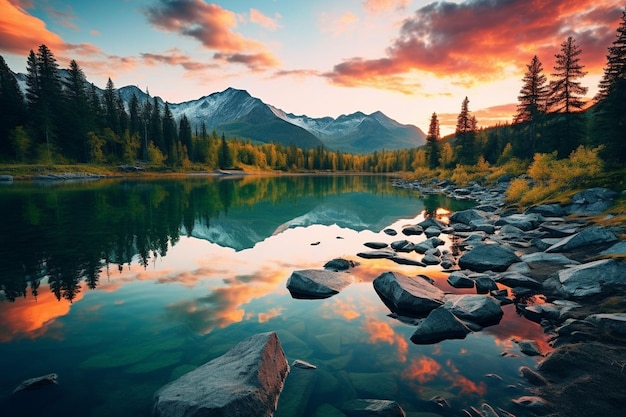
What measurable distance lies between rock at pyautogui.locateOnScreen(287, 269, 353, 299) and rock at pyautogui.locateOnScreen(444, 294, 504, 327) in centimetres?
415

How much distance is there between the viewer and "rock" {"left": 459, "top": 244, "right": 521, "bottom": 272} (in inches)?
565

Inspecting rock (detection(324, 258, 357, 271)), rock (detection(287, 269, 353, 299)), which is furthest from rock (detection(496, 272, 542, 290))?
rock (detection(324, 258, 357, 271))

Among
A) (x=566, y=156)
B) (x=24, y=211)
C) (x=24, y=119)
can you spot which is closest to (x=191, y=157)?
(x=24, y=119)

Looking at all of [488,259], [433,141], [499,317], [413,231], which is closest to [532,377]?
[499,317]

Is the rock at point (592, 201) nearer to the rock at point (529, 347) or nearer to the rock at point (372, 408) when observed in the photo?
the rock at point (529, 347)

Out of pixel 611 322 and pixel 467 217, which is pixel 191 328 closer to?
pixel 611 322

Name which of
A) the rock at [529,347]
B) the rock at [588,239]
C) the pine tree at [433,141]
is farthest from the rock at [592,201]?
the pine tree at [433,141]

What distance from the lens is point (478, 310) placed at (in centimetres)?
967

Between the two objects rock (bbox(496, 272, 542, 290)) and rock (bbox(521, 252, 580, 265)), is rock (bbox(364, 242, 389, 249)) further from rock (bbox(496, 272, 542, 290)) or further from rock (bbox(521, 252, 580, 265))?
rock (bbox(496, 272, 542, 290))

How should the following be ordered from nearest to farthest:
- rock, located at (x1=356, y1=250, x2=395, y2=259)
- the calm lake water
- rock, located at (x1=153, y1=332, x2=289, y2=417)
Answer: rock, located at (x1=153, y1=332, x2=289, y2=417) → the calm lake water → rock, located at (x1=356, y1=250, x2=395, y2=259)

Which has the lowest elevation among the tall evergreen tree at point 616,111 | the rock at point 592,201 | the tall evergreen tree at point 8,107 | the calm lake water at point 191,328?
the calm lake water at point 191,328

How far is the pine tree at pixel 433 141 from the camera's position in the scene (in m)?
95.9

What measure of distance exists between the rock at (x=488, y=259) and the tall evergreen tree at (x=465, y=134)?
7529cm

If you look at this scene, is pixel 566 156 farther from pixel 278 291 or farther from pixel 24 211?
pixel 24 211
